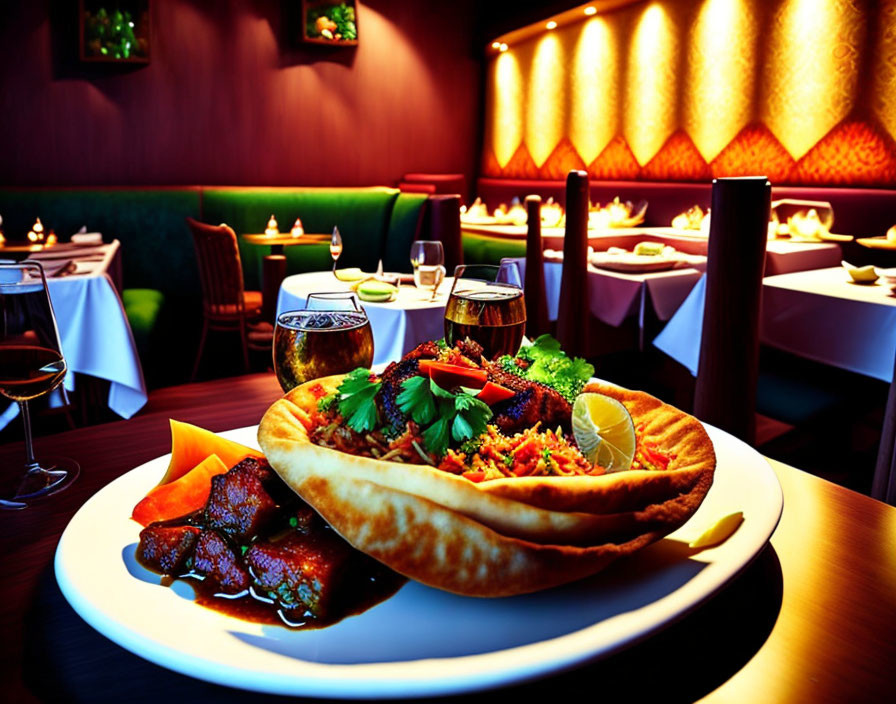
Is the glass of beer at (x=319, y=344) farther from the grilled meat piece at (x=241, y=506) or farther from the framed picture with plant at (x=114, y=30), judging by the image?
the framed picture with plant at (x=114, y=30)

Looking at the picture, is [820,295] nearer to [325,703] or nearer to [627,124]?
[325,703]

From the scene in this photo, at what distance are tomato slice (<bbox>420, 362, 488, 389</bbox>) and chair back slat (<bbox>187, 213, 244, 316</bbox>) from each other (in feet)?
14.1

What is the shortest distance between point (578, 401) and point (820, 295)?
2185 millimetres

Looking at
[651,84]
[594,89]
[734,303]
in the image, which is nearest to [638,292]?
[734,303]

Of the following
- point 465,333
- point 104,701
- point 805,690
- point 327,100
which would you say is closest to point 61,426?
point 465,333

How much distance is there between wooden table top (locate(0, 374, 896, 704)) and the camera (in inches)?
17.6

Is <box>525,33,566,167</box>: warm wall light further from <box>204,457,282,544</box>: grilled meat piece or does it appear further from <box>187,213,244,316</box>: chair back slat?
<box>204,457,282,544</box>: grilled meat piece

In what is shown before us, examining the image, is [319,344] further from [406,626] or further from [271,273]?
[271,273]

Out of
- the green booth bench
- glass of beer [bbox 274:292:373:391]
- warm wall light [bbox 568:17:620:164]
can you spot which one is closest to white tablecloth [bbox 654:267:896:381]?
glass of beer [bbox 274:292:373:391]

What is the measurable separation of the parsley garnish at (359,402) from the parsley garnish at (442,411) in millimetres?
29

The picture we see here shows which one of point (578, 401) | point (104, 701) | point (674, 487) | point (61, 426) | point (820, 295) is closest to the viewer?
point (104, 701)

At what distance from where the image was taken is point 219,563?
54cm

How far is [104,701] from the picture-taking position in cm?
43

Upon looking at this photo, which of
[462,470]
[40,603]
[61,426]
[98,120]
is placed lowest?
[61,426]
